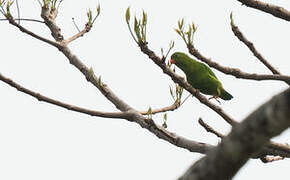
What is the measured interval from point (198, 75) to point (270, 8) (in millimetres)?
2088

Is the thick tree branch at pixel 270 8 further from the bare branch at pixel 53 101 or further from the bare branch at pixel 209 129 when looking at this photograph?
the bare branch at pixel 53 101

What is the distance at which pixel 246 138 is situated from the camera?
1.36m

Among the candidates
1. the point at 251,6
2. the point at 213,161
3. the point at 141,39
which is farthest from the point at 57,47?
the point at 213,161

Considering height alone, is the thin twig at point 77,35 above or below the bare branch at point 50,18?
below

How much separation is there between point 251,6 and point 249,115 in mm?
2461

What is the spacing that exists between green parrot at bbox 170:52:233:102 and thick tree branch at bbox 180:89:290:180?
155 inches

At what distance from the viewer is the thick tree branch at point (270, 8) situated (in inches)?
141

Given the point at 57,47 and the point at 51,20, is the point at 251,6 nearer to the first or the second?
the point at 57,47

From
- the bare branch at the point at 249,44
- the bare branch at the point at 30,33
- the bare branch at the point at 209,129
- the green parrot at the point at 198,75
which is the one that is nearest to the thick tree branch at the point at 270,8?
the bare branch at the point at 249,44

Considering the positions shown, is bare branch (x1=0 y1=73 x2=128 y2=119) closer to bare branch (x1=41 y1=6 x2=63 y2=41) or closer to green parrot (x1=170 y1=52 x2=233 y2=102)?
bare branch (x1=41 y1=6 x2=63 y2=41)

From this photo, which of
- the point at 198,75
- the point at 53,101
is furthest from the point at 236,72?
the point at 198,75

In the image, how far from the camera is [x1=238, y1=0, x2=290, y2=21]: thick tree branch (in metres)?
3.59

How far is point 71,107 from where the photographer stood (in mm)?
4039

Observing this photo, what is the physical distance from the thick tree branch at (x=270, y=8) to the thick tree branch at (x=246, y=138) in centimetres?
242
